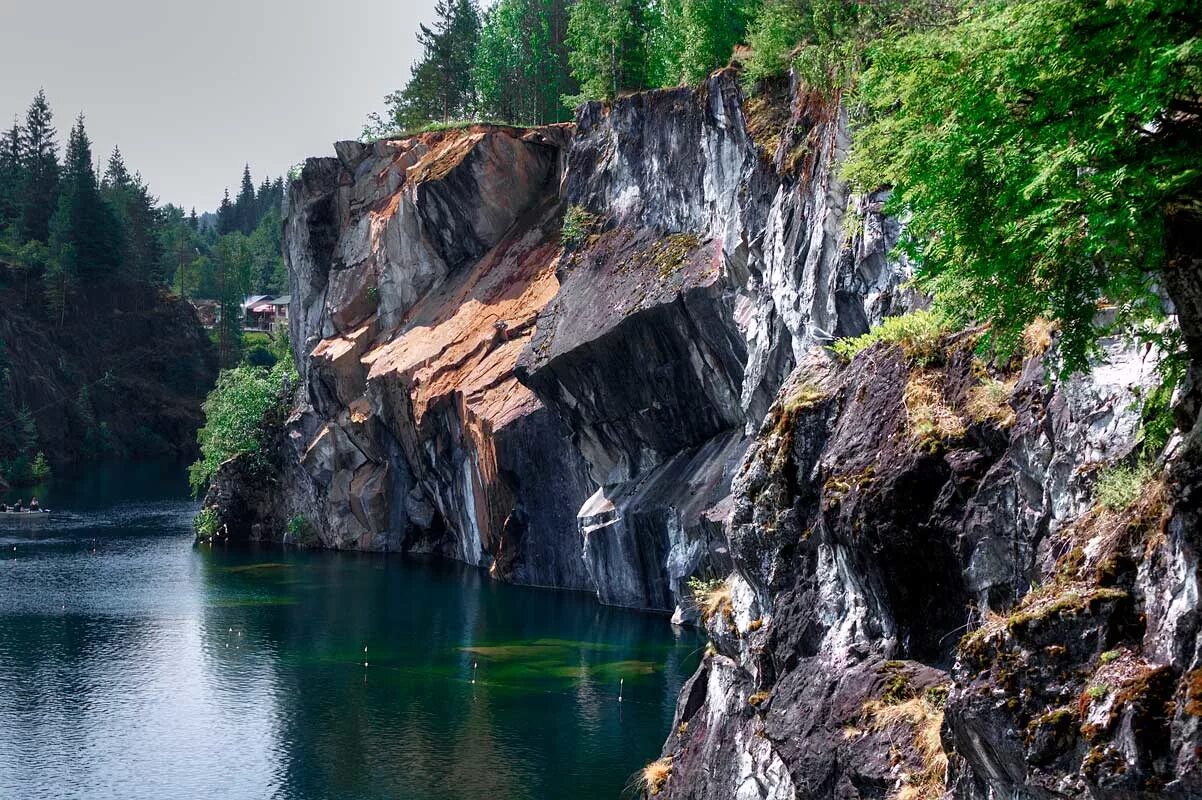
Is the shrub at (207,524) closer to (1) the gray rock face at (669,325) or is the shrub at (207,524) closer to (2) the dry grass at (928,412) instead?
(1) the gray rock face at (669,325)

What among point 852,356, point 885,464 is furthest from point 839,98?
point 885,464

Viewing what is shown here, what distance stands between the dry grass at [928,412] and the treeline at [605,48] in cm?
939

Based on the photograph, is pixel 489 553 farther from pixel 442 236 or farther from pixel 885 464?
pixel 885 464

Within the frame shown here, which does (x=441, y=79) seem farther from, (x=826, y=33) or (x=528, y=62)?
(x=826, y=33)

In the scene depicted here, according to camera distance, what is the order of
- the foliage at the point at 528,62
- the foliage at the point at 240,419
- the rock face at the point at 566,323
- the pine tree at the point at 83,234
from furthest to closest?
the pine tree at the point at 83,234 < the foliage at the point at 528,62 < the foliage at the point at 240,419 < the rock face at the point at 566,323

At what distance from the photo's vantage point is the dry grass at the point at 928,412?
1655 centimetres

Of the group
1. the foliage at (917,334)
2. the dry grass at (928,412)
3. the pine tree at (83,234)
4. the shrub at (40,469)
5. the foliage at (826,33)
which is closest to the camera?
the dry grass at (928,412)

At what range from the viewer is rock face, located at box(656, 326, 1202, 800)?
1052 centimetres

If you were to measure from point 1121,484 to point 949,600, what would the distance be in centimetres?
488

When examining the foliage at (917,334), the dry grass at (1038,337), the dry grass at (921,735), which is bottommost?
the dry grass at (921,735)

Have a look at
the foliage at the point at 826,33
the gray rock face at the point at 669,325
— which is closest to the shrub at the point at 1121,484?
the foliage at the point at 826,33

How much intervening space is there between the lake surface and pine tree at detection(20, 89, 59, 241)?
6686 centimetres

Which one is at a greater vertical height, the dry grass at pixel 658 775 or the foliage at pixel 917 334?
the foliage at pixel 917 334

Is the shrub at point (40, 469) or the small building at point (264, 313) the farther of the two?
the small building at point (264, 313)
